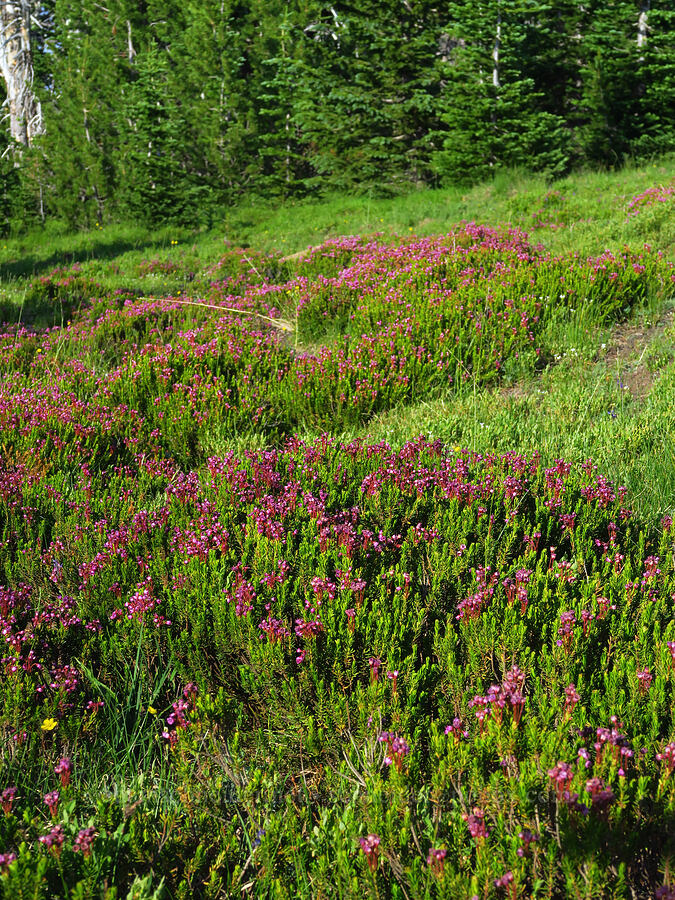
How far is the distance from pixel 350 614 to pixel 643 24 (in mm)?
20471

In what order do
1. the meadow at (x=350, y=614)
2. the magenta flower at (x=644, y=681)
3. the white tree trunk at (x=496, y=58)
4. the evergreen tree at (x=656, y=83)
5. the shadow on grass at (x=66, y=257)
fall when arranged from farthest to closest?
the evergreen tree at (x=656, y=83), the white tree trunk at (x=496, y=58), the shadow on grass at (x=66, y=257), the magenta flower at (x=644, y=681), the meadow at (x=350, y=614)

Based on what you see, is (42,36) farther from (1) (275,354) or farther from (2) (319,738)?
(2) (319,738)

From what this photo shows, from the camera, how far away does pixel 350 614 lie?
2531 mm

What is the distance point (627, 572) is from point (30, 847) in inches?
92.8

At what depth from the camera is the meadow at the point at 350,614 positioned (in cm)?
177

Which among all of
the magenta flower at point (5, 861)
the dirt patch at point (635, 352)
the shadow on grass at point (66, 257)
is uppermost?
the shadow on grass at point (66, 257)

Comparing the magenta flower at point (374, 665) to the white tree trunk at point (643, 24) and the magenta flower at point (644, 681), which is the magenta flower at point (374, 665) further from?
the white tree trunk at point (643, 24)

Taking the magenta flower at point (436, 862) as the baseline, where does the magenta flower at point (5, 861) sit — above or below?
above

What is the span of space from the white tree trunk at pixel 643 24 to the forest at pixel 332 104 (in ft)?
0.15

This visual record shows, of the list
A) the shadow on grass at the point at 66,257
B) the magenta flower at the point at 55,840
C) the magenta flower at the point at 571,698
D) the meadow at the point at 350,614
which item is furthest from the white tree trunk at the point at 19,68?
the magenta flower at the point at 571,698

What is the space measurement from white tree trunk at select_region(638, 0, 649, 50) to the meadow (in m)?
14.7

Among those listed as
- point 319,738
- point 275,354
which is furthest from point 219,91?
point 319,738

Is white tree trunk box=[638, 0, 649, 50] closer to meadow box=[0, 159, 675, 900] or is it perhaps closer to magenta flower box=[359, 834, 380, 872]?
meadow box=[0, 159, 675, 900]

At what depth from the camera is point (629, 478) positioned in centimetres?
387
